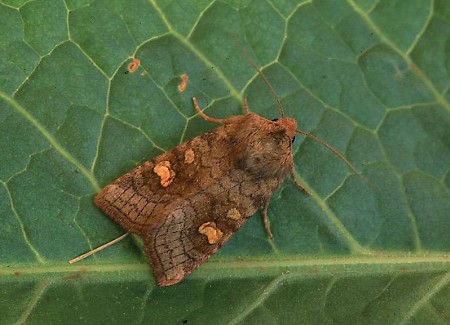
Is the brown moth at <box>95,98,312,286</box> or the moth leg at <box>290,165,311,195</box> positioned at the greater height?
the brown moth at <box>95,98,312,286</box>

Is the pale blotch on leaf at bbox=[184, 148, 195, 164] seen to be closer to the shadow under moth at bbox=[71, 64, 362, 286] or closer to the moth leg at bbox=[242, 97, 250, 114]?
the shadow under moth at bbox=[71, 64, 362, 286]

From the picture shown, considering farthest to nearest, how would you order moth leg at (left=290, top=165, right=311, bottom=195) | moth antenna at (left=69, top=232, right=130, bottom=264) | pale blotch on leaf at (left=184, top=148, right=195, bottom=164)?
moth leg at (left=290, top=165, right=311, bottom=195) → pale blotch on leaf at (left=184, top=148, right=195, bottom=164) → moth antenna at (left=69, top=232, right=130, bottom=264)

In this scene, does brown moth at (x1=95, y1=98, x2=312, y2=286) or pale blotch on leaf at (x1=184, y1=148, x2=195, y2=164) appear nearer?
brown moth at (x1=95, y1=98, x2=312, y2=286)

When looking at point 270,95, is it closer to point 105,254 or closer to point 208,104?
point 208,104

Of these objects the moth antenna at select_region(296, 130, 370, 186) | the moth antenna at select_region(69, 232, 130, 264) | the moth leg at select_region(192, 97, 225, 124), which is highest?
the moth leg at select_region(192, 97, 225, 124)

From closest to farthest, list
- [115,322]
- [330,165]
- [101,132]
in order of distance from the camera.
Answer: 1. [115,322]
2. [101,132]
3. [330,165]

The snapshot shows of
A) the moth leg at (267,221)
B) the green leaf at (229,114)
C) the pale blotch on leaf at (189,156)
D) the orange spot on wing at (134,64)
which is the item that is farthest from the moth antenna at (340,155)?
the orange spot on wing at (134,64)

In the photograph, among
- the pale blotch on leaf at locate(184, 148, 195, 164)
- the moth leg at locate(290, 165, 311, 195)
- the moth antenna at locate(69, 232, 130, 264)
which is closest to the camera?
the moth antenna at locate(69, 232, 130, 264)

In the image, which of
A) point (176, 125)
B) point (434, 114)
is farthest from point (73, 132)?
point (434, 114)

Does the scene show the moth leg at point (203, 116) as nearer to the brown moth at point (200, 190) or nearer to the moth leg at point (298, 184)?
the brown moth at point (200, 190)

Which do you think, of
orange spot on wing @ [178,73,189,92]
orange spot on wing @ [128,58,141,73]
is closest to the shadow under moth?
orange spot on wing @ [178,73,189,92]
